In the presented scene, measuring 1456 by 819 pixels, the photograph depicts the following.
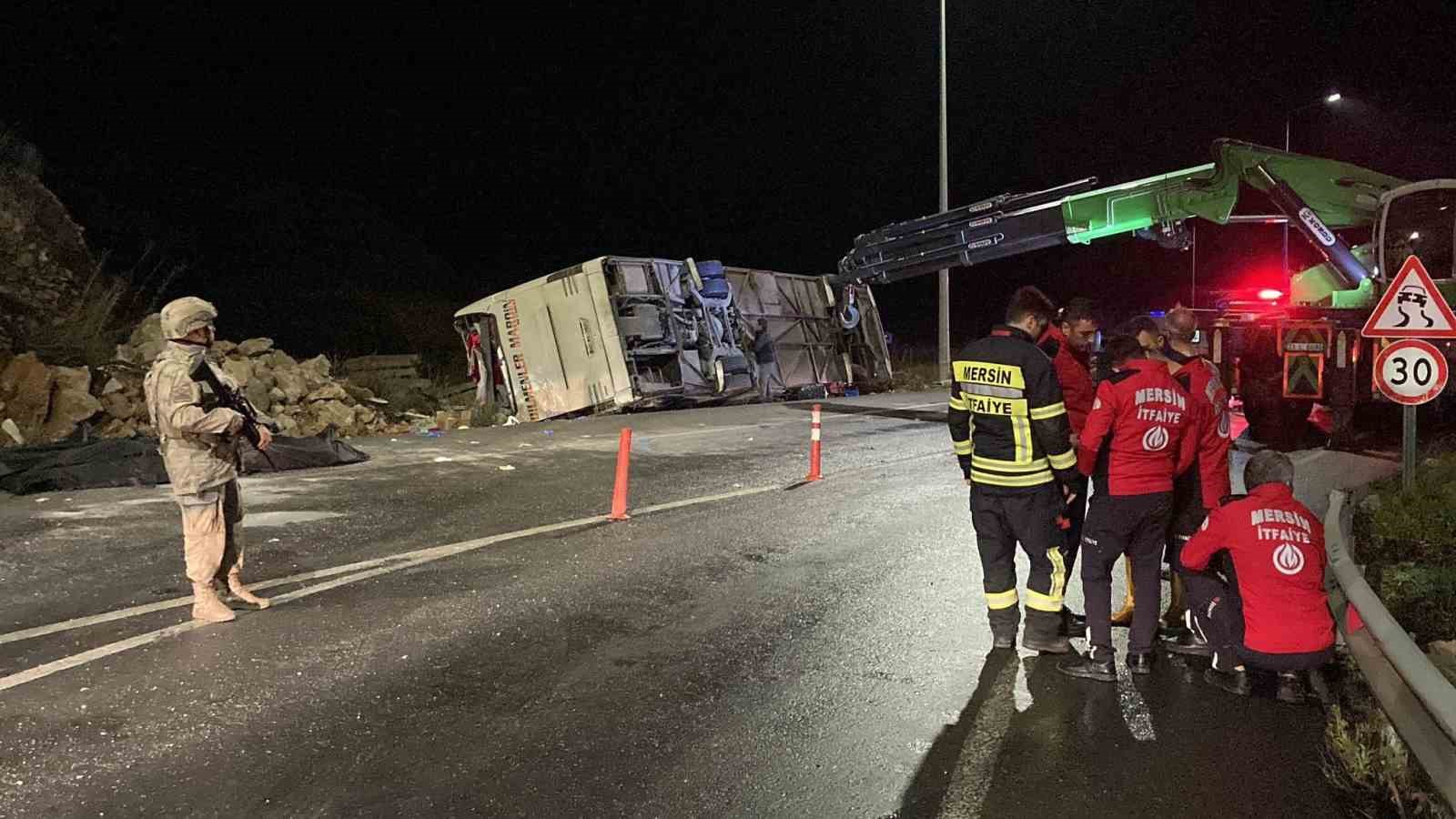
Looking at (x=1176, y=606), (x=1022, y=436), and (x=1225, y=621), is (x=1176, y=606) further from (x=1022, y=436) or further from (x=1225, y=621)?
(x=1022, y=436)

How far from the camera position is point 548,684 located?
436 centimetres

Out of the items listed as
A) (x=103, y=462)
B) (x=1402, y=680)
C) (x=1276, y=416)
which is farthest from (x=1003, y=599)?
(x=1276, y=416)

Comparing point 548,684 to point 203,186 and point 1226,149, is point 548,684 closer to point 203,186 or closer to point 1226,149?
point 1226,149

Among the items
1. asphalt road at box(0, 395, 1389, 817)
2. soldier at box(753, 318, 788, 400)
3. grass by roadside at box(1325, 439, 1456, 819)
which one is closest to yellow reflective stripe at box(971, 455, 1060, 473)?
asphalt road at box(0, 395, 1389, 817)

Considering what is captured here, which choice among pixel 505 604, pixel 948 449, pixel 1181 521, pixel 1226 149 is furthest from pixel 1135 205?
pixel 505 604

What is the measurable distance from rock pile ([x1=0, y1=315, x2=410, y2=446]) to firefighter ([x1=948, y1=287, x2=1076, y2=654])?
1043 centimetres

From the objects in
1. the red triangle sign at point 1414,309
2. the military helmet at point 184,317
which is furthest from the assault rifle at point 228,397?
the red triangle sign at point 1414,309

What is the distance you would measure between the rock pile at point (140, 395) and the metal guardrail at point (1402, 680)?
39.1 feet

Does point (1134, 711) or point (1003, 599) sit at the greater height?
point (1003, 599)

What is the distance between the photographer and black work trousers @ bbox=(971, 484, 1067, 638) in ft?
14.7

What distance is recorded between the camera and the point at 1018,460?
4473 millimetres

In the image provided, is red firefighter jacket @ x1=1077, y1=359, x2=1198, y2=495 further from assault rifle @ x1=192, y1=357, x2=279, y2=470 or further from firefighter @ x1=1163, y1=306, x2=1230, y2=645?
assault rifle @ x1=192, y1=357, x2=279, y2=470

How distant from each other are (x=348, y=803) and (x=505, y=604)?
91.5 inches

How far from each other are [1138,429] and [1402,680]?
5.02 ft
